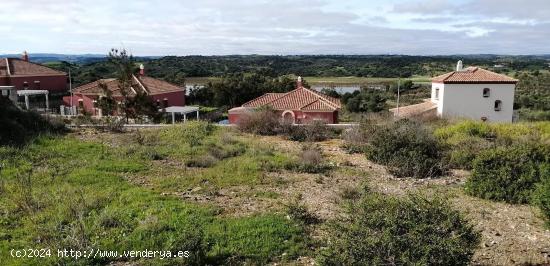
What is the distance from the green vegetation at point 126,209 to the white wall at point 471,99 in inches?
743

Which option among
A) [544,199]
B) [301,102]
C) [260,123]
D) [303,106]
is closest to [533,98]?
[301,102]

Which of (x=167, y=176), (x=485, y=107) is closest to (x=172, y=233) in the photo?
(x=167, y=176)

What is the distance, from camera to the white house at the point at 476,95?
2720 cm

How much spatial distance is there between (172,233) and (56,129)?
34.7 feet

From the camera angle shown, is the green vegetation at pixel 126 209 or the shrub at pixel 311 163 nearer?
the green vegetation at pixel 126 209

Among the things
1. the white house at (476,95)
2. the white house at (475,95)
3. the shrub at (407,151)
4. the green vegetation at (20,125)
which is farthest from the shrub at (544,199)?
the white house at (476,95)

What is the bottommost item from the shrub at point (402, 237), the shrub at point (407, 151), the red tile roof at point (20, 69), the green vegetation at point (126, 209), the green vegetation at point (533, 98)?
the green vegetation at point (533, 98)

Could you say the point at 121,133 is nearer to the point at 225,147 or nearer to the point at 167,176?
the point at 225,147

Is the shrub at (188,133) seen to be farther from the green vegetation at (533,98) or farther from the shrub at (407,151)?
the green vegetation at (533,98)

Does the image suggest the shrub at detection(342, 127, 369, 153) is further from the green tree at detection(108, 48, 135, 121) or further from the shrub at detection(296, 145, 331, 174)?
the green tree at detection(108, 48, 135, 121)

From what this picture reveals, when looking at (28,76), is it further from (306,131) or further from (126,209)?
(126,209)

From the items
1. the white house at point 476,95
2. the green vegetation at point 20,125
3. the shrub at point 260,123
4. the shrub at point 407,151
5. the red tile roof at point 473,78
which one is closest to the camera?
the shrub at point 407,151

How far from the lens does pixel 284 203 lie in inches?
302

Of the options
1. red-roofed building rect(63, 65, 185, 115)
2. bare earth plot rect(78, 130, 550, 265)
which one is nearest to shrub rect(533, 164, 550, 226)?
bare earth plot rect(78, 130, 550, 265)
